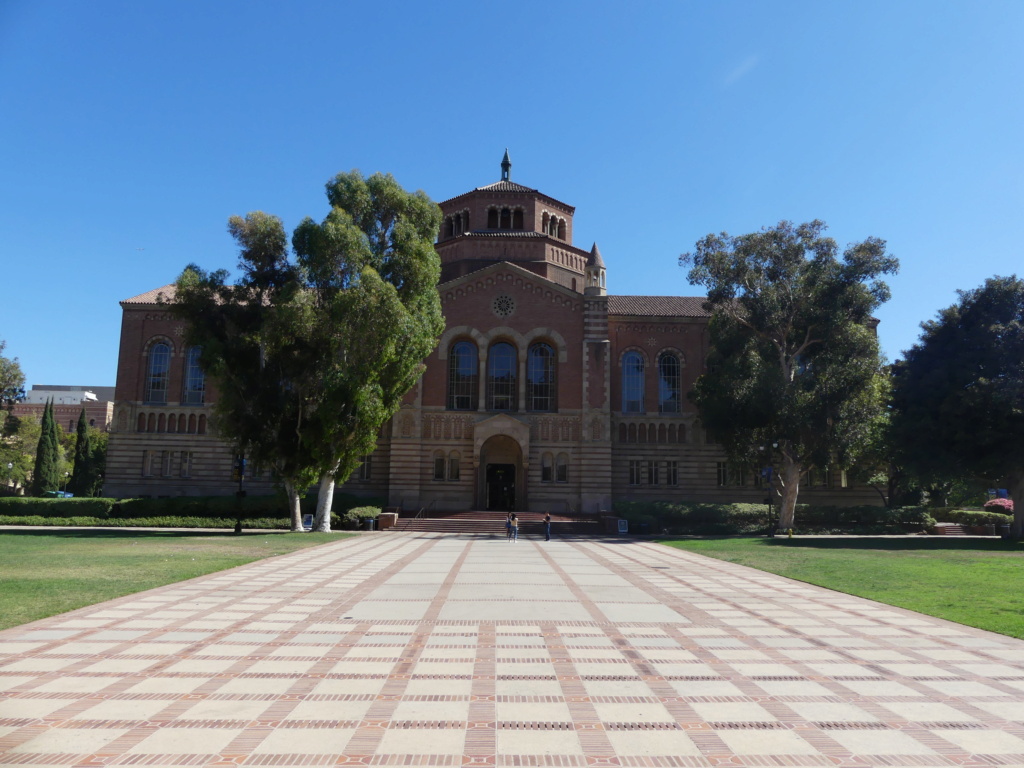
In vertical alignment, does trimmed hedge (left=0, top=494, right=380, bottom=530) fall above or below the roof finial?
below

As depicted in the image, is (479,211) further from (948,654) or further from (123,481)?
(948,654)

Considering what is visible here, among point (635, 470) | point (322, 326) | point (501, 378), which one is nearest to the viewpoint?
point (322, 326)

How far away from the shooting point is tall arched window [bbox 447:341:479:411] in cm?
4353

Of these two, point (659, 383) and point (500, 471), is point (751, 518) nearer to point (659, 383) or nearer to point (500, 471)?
point (659, 383)

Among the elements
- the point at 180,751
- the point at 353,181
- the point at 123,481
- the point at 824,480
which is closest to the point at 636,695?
the point at 180,751

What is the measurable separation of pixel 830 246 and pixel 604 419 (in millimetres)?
15678

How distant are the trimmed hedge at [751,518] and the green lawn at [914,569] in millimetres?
5357

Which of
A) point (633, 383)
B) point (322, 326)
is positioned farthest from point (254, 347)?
point (633, 383)

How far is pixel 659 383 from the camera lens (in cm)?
4594

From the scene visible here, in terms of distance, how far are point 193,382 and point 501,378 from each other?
20.8 meters

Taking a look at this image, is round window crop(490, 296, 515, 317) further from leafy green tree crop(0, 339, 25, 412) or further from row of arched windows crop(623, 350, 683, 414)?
leafy green tree crop(0, 339, 25, 412)

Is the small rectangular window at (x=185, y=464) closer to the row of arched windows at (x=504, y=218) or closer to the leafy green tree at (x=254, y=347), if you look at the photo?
the leafy green tree at (x=254, y=347)

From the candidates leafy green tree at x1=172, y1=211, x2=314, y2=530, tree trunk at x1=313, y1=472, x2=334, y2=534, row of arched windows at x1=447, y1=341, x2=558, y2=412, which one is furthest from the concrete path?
row of arched windows at x1=447, y1=341, x2=558, y2=412

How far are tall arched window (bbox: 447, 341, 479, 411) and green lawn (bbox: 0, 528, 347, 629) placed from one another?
14.6 meters
